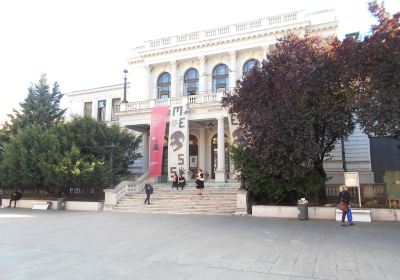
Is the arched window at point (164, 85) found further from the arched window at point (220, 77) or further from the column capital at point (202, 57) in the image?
A: the arched window at point (220, 77)

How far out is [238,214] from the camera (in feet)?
57.2

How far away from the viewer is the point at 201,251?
8.50 m

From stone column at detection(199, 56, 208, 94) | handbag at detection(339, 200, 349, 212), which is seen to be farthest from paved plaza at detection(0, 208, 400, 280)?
stone column at detection(199, 56, 208, 94)

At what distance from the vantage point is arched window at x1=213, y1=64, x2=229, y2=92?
102ft

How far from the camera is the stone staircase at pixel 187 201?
738 inches

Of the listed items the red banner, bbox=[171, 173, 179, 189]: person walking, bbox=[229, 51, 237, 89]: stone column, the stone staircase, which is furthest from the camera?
bbox=[229, 51, 237, 89]: stone column

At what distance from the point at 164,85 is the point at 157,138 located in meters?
8.90

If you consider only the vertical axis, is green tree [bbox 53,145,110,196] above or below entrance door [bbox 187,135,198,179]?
below

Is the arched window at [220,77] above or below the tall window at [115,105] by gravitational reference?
above

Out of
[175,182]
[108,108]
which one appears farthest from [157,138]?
[108,108]

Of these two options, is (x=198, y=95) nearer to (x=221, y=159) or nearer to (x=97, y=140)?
(x=221, y=159)

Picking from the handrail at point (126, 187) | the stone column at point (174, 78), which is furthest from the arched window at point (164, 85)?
the handrail at point (126, 187)

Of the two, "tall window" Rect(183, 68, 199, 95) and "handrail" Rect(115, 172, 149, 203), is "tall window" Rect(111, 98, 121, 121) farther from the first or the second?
"handrail" Rect(115, 172, 149, 203)

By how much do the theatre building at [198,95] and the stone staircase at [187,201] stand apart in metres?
2.47
